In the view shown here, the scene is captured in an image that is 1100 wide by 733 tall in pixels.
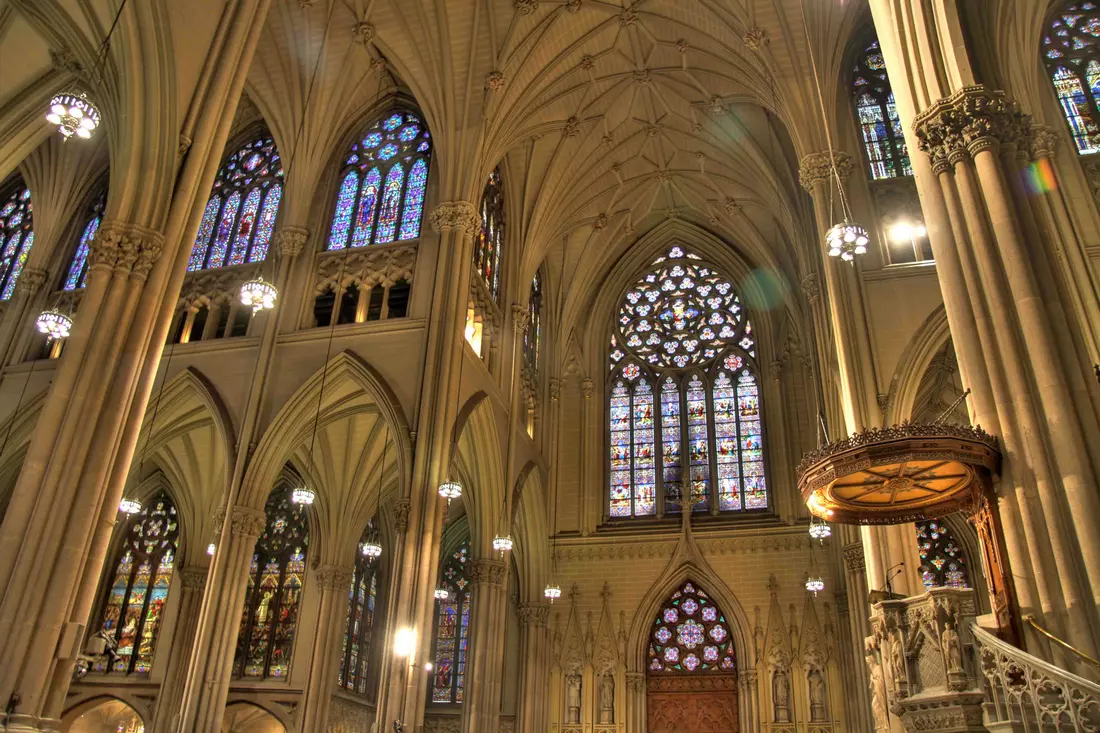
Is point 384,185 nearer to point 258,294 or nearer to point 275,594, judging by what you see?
point 258,294

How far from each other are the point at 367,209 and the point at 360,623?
1177 centimetres

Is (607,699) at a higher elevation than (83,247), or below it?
below

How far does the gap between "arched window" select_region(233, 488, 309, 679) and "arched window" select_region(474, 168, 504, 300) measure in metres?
8.69

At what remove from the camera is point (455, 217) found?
18359mm

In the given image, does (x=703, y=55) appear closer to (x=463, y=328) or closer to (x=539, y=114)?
(x=539, y=114)

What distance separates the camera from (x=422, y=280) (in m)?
18.5

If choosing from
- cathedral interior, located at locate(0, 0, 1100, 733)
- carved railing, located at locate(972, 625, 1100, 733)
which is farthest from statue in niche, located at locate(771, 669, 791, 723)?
carved railing, located at locate(972, 625, 1100, 733)

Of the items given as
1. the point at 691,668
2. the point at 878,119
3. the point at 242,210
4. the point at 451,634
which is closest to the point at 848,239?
the point at 878,119

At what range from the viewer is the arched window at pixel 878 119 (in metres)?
18.0

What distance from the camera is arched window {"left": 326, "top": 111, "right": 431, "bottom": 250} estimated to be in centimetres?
2012

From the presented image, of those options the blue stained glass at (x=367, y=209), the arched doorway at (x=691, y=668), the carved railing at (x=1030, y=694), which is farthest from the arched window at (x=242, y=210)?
the carved railing at (x=1030, y=694)

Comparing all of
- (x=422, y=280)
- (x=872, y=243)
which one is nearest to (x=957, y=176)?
(x=872, y=243)

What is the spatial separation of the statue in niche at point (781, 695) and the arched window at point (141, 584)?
15803 millimetres

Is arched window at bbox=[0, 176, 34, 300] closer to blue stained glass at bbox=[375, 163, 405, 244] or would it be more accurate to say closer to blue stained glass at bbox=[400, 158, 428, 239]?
blue stained glass at bbox=[375, 163, 405, 244]
